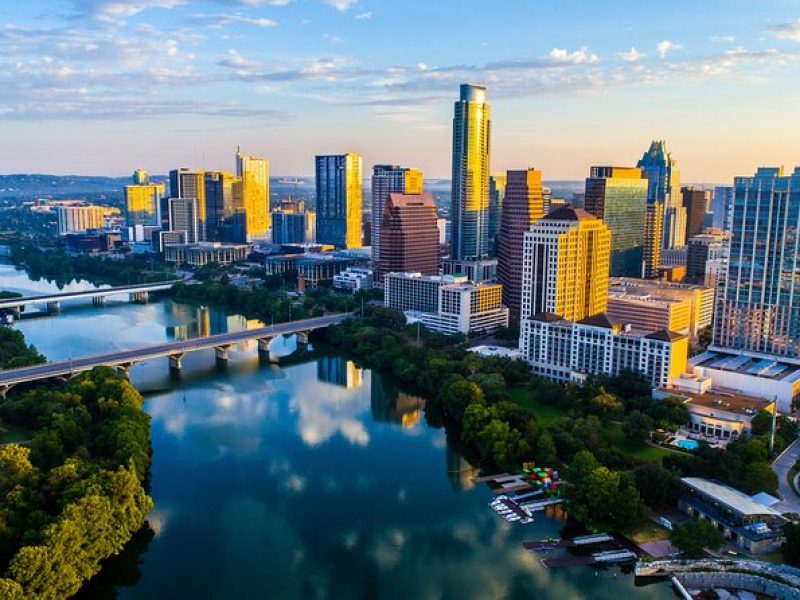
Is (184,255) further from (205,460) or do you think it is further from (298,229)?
(205,460)

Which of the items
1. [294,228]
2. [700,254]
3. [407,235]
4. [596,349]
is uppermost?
[407,235]

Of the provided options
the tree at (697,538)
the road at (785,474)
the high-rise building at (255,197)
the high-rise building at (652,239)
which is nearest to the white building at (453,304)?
the road at (785,474)

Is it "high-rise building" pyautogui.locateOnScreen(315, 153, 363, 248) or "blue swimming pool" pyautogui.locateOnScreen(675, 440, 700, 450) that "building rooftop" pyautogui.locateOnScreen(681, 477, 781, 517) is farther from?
"high-rise building" pyautogui.locateOnScreen(315, 153, 363, 248)

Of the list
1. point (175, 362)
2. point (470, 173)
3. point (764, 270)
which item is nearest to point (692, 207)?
point (470, 173)

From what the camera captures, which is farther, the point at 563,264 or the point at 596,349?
the point at 563,264

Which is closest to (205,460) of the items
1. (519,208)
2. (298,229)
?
(519,208)

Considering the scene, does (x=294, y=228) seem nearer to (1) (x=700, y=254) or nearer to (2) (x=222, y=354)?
(1) (x=700, y=254)

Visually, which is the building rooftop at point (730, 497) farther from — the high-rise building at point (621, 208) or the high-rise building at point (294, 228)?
the high-rise building at point (294, 228)
